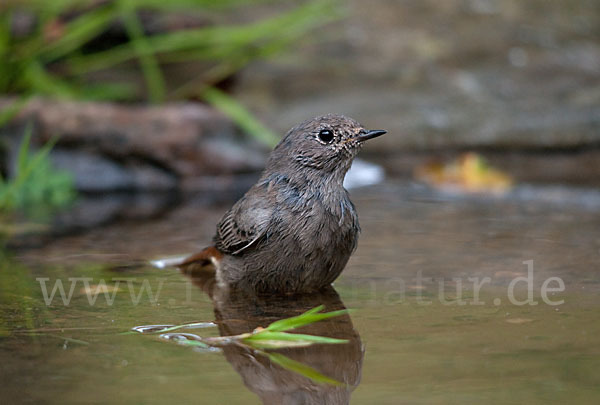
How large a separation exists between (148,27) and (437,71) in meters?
2.66

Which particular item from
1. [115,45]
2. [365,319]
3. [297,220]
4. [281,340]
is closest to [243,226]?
[297,220]

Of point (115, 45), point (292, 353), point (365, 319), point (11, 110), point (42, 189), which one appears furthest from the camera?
point (115, 45)

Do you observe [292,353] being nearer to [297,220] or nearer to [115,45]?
[297,220]

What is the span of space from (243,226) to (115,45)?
171 inches

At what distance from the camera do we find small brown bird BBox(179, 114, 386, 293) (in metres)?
3.55

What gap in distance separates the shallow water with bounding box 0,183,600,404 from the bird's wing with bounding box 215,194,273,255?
0.76 feet

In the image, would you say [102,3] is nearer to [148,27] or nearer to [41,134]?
[148,27]

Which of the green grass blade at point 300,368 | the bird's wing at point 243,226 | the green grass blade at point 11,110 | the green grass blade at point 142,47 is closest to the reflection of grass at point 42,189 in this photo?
the green grass blade at point 11,110

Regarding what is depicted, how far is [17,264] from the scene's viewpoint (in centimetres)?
420

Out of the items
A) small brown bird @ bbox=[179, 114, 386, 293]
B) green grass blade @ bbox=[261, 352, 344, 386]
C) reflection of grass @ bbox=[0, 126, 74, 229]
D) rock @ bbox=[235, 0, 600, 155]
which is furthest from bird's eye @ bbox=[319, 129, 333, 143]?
rock @ bbox=[235, 0, 600, 155]

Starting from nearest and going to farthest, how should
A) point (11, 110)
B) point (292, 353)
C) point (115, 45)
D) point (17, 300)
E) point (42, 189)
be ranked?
point (292, 353) → point (17, 300) → point (11, 110) → point (42, 189) → point (115, 45)

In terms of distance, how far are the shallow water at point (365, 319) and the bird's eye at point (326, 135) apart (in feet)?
2.16

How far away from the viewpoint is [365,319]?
321cm

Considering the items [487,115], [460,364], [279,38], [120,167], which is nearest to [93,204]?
[120,167]
